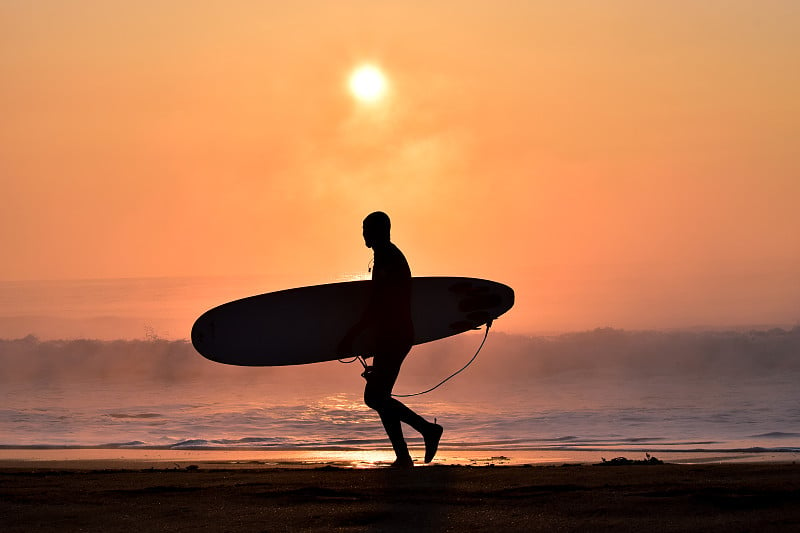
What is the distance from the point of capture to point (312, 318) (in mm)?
9258

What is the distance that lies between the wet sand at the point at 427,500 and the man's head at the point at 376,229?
5.14 feet

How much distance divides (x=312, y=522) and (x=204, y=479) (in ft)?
6.88

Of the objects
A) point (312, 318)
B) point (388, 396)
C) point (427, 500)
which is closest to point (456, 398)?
point (312, 318)

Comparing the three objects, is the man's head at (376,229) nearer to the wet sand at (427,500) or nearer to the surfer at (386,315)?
the surfer at (386,315)

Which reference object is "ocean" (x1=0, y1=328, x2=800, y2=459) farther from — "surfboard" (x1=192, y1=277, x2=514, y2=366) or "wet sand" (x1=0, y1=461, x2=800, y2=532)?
"wet sand" (x1=0, y1=461, x2=800, y2=532)

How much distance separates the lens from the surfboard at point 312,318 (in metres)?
9.22

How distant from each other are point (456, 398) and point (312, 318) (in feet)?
40.6

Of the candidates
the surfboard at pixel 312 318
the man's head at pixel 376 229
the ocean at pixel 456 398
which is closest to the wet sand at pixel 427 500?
the man's head at pixel 376 229

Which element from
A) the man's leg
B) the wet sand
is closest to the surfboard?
the man's leg

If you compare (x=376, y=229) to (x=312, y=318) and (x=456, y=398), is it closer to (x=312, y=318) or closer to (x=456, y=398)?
(x=312, y=318)

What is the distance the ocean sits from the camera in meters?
14.3

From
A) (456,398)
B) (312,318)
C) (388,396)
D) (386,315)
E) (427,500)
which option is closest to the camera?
(427,500)

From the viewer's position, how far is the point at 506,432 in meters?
15.5

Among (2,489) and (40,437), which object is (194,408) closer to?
(40,437)
